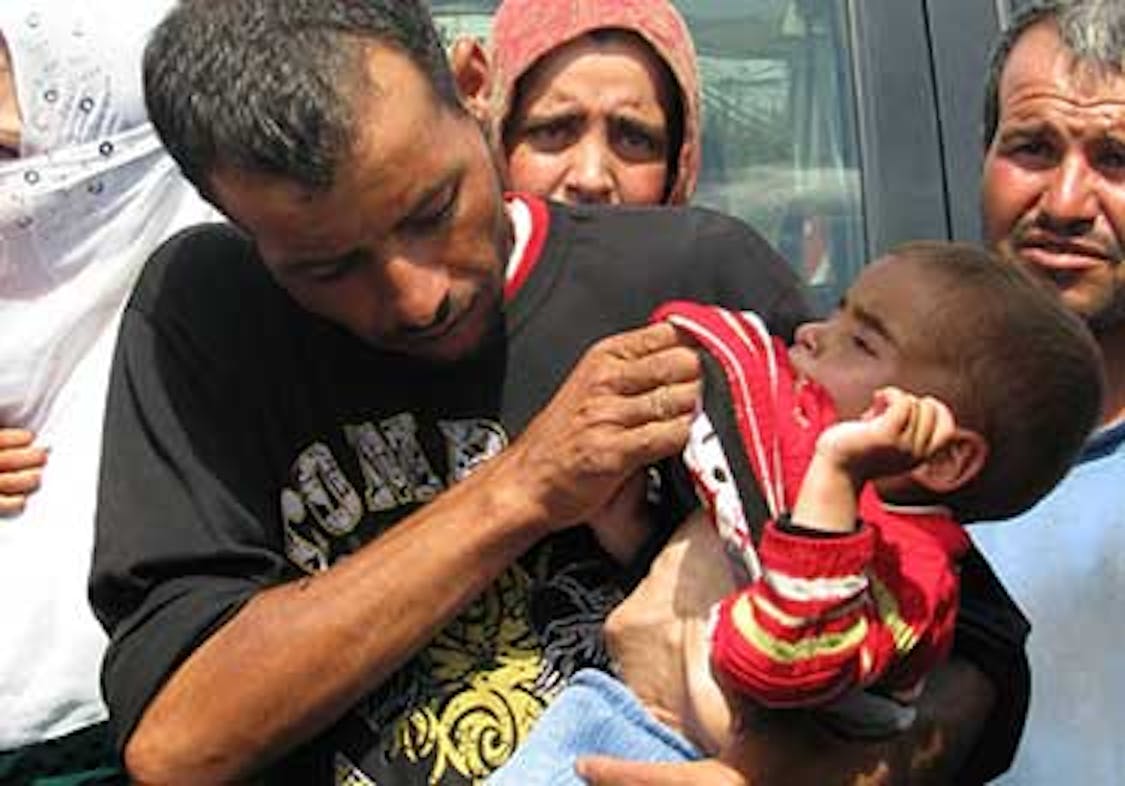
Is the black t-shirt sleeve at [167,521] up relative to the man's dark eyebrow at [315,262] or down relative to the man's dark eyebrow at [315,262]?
down

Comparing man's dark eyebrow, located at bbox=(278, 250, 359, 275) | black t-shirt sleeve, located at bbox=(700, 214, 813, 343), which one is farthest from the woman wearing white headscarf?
black t-shirt sleeve, located at bbox=(700, 214, 813, 343)

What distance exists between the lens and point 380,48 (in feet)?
6.72

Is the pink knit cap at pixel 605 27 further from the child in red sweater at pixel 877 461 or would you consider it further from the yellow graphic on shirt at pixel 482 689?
the yellow graphic on shirt at pixel 482 689

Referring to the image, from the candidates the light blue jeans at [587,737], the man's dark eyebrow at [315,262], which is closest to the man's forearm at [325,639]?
the light blue jeans at [587,737]

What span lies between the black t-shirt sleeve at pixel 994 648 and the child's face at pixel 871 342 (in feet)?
0.85

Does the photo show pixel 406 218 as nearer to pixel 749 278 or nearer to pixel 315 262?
pixel 315 262

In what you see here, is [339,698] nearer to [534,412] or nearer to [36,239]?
[534,412]

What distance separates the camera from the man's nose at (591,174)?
2793 mm

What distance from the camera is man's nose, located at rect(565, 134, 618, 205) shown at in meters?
2.79

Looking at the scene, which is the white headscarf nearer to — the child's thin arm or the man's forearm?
the man's forearm

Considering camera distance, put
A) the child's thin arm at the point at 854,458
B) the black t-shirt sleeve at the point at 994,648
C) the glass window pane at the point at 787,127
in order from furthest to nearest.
Result: 1. the glass window pane at the point at 787,127
2. the black t-shirt sleeve at the point at 994,648
3. the child's thin arm at the point at 854,458

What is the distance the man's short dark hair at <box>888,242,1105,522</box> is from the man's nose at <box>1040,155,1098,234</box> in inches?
29.7

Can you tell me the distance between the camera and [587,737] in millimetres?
2035

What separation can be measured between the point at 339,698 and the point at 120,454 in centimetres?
36
